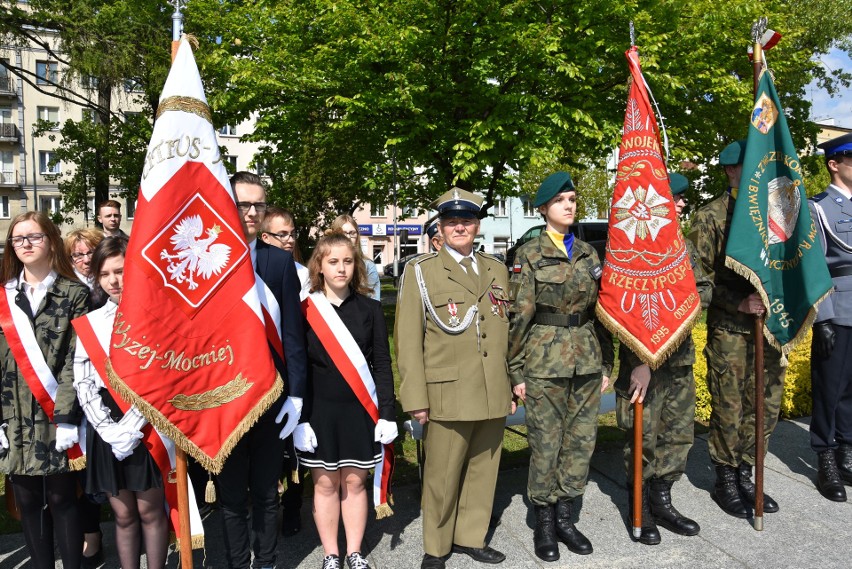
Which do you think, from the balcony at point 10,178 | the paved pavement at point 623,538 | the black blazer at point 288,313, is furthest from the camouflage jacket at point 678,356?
the balcony at point 10,178

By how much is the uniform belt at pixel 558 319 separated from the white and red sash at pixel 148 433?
2.08m

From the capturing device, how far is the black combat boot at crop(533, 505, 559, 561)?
352cm

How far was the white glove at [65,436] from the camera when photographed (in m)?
2.96

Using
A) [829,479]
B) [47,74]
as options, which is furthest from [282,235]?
[47,74]

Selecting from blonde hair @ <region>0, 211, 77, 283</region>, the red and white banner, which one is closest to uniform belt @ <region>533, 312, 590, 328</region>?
the red and white banner

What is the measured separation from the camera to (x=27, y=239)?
3.17 meters

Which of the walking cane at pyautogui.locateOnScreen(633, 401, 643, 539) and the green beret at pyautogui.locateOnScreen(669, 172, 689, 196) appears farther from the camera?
the green beret at pyautogui.locateOnScreen(669, 172, 689, 196)

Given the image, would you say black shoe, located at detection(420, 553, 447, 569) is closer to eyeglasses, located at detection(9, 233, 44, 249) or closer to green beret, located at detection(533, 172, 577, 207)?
green beret, located at detection(533, 172, 577, 207)

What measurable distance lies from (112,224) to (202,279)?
3.15 m

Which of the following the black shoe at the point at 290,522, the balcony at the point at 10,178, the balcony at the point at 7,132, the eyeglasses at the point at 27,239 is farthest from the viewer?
the balcony at the point at 10,178

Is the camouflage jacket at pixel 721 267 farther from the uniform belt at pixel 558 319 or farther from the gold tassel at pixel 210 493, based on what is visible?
the gold tassel at pixel 210 493

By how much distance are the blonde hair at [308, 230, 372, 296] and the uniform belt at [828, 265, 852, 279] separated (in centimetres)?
340

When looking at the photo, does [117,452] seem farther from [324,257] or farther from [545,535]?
[545,535]

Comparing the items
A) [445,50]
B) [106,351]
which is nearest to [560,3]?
[445,50]
